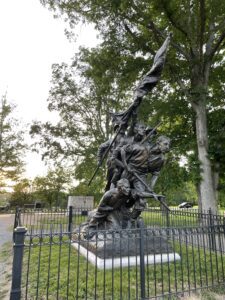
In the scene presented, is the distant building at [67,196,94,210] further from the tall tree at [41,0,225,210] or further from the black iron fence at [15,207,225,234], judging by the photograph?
the tall tree at [41,0,225,210]

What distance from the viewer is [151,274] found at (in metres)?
5.03

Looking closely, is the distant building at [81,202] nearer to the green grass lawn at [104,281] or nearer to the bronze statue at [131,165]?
the bronze statue at [131,165]

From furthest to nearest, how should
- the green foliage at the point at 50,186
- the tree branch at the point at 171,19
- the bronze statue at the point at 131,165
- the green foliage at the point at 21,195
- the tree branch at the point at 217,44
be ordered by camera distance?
the green foliage at the point at 50,186 < the green foliage at the point at 21,195 < the tree branch at the point at 217,44 < the tree branch at the point at 171,19 < the bronze statue at the point at 131,165

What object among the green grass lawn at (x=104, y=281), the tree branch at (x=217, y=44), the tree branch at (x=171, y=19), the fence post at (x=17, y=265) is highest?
the tree branch at (x=171, y=19)

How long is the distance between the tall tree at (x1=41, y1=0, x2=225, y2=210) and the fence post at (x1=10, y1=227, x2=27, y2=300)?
9698 mm

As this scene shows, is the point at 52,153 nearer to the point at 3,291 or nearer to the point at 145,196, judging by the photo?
the point at 145,196

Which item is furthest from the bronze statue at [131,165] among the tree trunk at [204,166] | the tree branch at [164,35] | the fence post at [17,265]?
the tree branch at [164,35]

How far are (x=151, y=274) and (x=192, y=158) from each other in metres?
9.26

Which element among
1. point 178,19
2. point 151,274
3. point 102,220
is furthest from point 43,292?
point 178,19

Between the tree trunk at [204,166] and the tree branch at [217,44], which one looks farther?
the tree branch at [217,44]

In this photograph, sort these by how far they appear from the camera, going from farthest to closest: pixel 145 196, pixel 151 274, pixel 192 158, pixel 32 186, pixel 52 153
Answer: pixel 32 186
pixel 52 153
pixel 192 158
pixel 145 196
pixel 151 274

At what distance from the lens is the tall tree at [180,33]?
1178 cm

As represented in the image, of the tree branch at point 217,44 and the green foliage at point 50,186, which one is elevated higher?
the tree branch at point 217,44

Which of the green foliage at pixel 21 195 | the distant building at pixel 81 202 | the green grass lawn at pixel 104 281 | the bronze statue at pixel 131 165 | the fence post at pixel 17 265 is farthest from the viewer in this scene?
the green foliage at pixel 21 195
